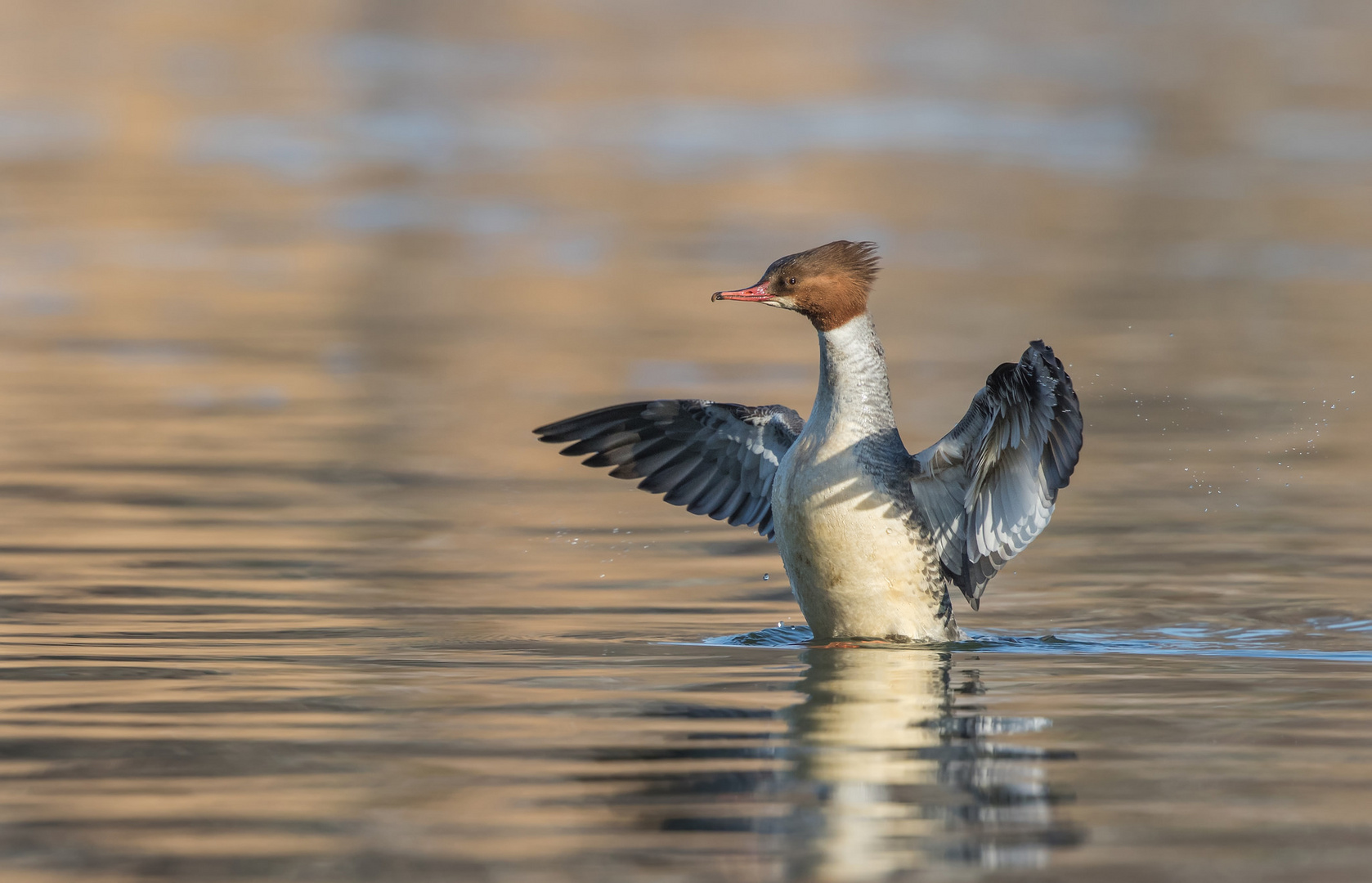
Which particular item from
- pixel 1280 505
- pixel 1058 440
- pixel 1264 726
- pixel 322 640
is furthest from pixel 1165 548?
pixel 322 640

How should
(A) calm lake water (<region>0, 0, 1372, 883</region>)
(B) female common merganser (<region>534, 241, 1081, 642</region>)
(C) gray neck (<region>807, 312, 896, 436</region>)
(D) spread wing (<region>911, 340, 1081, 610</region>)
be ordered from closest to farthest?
(A) calm lake water (<region>0, 0, 1372, 883</region>), (D) spread wing (<region>911, 340, 1081, 610</region>), (B) female common merganser (<region>534, 241, 1081, 642</region>), (C) gray neck (<region>807, 312, 896, 436</region>)

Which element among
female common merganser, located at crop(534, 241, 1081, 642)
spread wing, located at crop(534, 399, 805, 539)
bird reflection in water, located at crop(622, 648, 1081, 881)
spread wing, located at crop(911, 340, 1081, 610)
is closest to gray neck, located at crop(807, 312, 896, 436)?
female common merganser, located at crop(534, 241, 1081, 642)

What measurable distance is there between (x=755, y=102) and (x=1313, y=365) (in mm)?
20531

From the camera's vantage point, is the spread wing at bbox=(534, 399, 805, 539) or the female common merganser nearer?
the female common merganser

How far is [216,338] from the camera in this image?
1471cm

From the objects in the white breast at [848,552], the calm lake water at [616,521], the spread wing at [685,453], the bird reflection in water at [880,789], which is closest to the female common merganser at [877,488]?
the white breast at [848,552]

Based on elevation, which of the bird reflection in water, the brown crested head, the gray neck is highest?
the brown crested head

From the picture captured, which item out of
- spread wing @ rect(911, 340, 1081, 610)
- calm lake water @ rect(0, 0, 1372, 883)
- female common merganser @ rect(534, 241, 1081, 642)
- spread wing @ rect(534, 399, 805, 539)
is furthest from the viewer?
spread wing @ rect(534, 399, 805, 539)

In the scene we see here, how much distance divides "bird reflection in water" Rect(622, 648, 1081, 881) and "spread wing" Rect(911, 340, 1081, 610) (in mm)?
930

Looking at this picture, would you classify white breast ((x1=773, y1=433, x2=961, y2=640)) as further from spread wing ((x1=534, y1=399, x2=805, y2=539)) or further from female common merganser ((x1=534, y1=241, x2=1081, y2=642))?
spread wing ((x1=534, y1=399, x2=805, y2=539))

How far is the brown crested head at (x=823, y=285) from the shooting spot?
7449 mm

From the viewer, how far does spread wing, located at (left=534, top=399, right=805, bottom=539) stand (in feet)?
26.8

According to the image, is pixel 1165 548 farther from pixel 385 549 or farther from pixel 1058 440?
pixel 385 549

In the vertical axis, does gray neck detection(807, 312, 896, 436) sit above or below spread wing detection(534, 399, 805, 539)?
above
